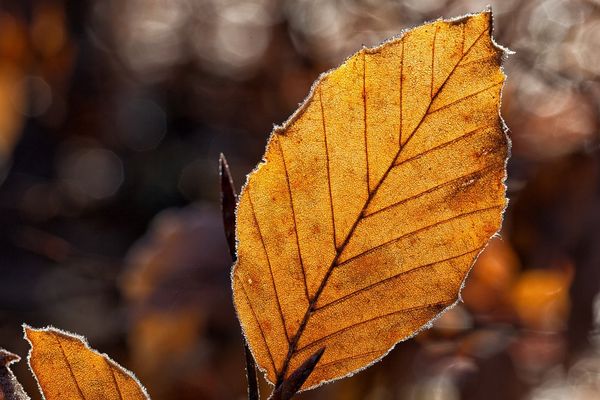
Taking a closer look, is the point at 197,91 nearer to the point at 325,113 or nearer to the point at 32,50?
the point at 32,50

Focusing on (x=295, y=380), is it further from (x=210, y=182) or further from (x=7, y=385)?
(x=210, y=182)

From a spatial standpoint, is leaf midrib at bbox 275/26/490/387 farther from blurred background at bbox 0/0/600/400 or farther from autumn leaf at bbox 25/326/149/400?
blurred background at bbox 0/0/600/400

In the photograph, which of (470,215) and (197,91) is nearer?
(470,215)

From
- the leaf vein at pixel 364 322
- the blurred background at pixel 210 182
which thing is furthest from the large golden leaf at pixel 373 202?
the blurred background at pixel 210 182

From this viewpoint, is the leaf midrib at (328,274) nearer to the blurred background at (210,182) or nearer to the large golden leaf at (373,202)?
the large golden leaf at (373,202)

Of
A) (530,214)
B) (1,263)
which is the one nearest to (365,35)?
(530,214)
